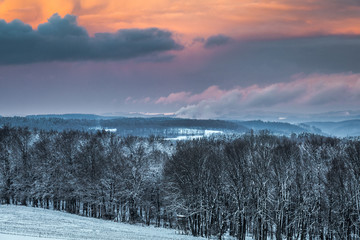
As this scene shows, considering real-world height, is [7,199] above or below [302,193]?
below

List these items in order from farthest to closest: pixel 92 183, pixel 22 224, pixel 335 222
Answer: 1. pixel 92 183
2. pixel 335 222
3. pixel 22 224

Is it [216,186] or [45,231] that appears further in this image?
[216,186]

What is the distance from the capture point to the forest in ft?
138

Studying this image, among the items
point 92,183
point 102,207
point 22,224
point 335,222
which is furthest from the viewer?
point 102,207

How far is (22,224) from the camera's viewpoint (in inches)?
1417

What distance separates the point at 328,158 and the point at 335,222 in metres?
21.0

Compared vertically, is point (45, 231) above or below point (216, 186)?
below

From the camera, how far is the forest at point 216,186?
42.0 meters

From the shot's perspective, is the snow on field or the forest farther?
the forest

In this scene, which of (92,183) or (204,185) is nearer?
(204,185)

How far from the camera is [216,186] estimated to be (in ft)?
146

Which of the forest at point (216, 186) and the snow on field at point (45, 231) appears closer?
the snow on field at point (45, 231)

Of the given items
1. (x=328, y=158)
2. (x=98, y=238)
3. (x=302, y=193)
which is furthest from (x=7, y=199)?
(x=328, y=158)

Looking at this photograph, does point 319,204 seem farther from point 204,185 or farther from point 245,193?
point 204,185
